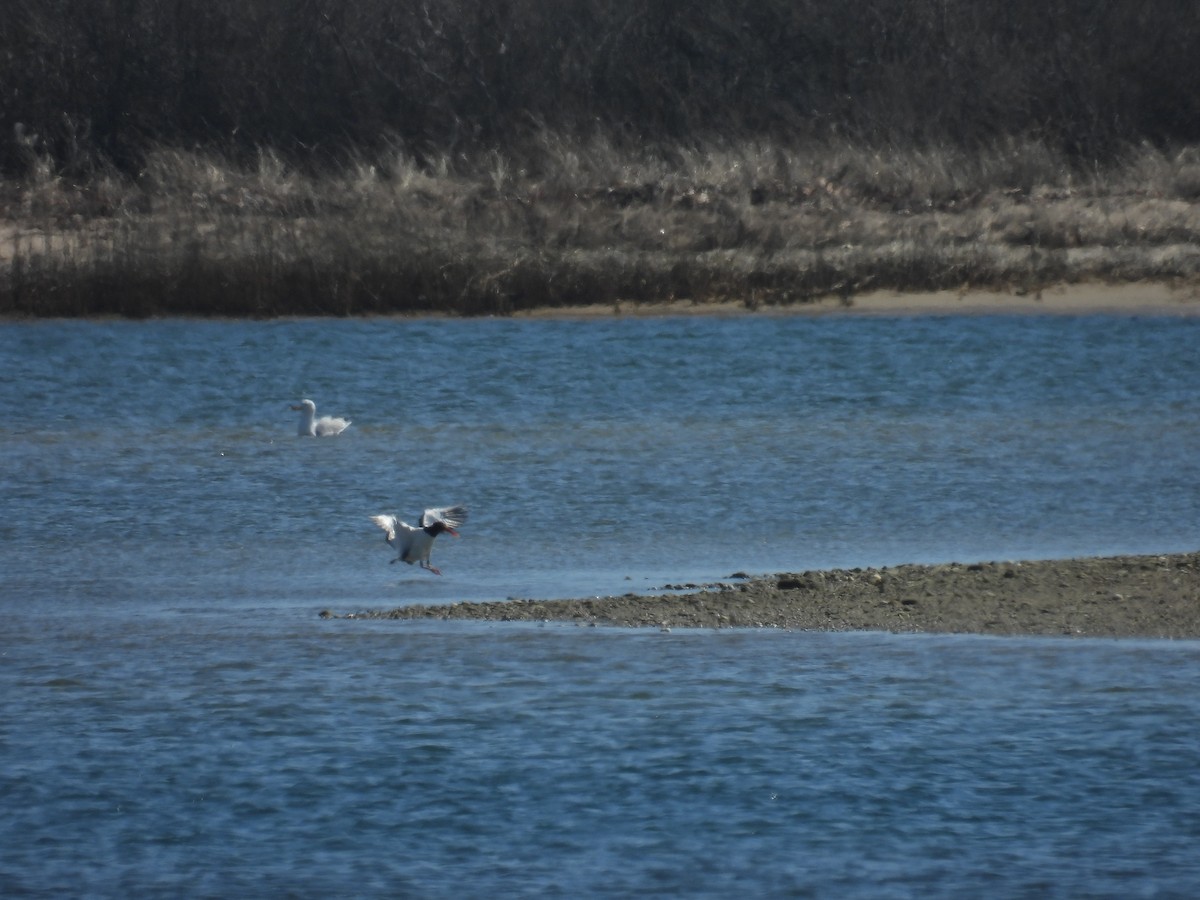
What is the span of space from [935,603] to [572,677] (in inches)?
75.2

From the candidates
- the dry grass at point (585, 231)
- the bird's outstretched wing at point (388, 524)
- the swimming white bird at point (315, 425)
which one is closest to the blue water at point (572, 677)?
the swimming white bird at point (315, 425)

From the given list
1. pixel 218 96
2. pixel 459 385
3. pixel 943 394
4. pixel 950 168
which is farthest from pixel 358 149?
pixel 943 394

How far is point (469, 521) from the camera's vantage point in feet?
41.5

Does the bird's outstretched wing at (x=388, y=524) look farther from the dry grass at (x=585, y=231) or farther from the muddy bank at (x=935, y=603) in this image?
the dry grass at (x=585, y=231)

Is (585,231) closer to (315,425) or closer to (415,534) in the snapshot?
(315,425)

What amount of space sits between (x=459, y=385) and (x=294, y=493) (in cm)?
603

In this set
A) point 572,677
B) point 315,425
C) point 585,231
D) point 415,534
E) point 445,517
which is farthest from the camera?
point 585,231

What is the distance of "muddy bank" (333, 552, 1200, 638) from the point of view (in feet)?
30.6

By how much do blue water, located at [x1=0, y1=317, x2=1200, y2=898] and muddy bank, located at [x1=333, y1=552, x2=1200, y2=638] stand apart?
20cm

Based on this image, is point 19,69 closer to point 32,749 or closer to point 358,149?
point 358,149

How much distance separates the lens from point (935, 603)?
31.7 ft

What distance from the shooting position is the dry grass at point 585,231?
24984 millimetres

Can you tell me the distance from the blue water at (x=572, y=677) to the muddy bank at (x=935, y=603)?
203mm

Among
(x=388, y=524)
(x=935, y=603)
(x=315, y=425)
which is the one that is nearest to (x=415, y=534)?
(x=388, y=524)
